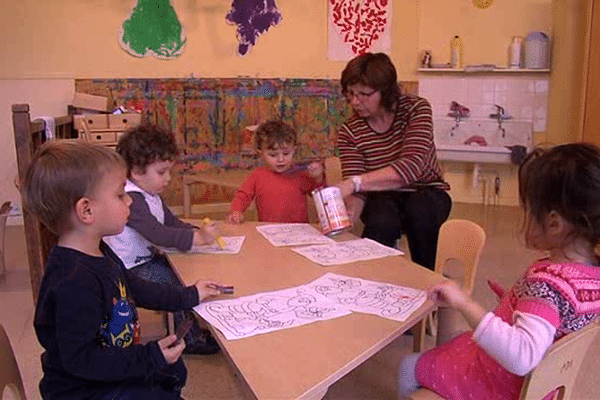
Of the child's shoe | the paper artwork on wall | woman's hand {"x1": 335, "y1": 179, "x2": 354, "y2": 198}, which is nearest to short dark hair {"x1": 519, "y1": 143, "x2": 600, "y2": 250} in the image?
woman's hand {"x1": 335, "y1": 179, "x2": 354, "y2": 198}

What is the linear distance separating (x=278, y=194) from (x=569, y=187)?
1564 mm

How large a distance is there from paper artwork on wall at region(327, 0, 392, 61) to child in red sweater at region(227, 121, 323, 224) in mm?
2830

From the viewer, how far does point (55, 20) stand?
432 cm

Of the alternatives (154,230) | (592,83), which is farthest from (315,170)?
(592,83)

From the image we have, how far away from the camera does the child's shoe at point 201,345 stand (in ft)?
7.80

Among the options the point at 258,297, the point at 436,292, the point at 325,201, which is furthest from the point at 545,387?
the point at 325,201

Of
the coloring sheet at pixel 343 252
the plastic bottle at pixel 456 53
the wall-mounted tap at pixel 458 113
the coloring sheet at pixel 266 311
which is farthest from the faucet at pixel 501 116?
the coloring sheet at pixel 266 311

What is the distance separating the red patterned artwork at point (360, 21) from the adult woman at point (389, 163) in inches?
112

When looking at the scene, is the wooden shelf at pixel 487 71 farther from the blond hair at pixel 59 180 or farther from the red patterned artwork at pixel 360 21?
the blond hair at pixel 59 180

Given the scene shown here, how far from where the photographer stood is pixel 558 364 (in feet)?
3.47

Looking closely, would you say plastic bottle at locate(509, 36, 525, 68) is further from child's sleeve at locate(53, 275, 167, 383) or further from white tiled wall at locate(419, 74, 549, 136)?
child's sleeve at locate(53, 275, 167, 383)

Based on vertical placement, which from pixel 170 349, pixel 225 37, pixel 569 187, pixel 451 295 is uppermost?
pixel 225 37

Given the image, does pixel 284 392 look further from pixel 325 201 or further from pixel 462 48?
pixel 462 48

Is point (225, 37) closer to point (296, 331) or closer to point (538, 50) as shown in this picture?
point (538, 50)
